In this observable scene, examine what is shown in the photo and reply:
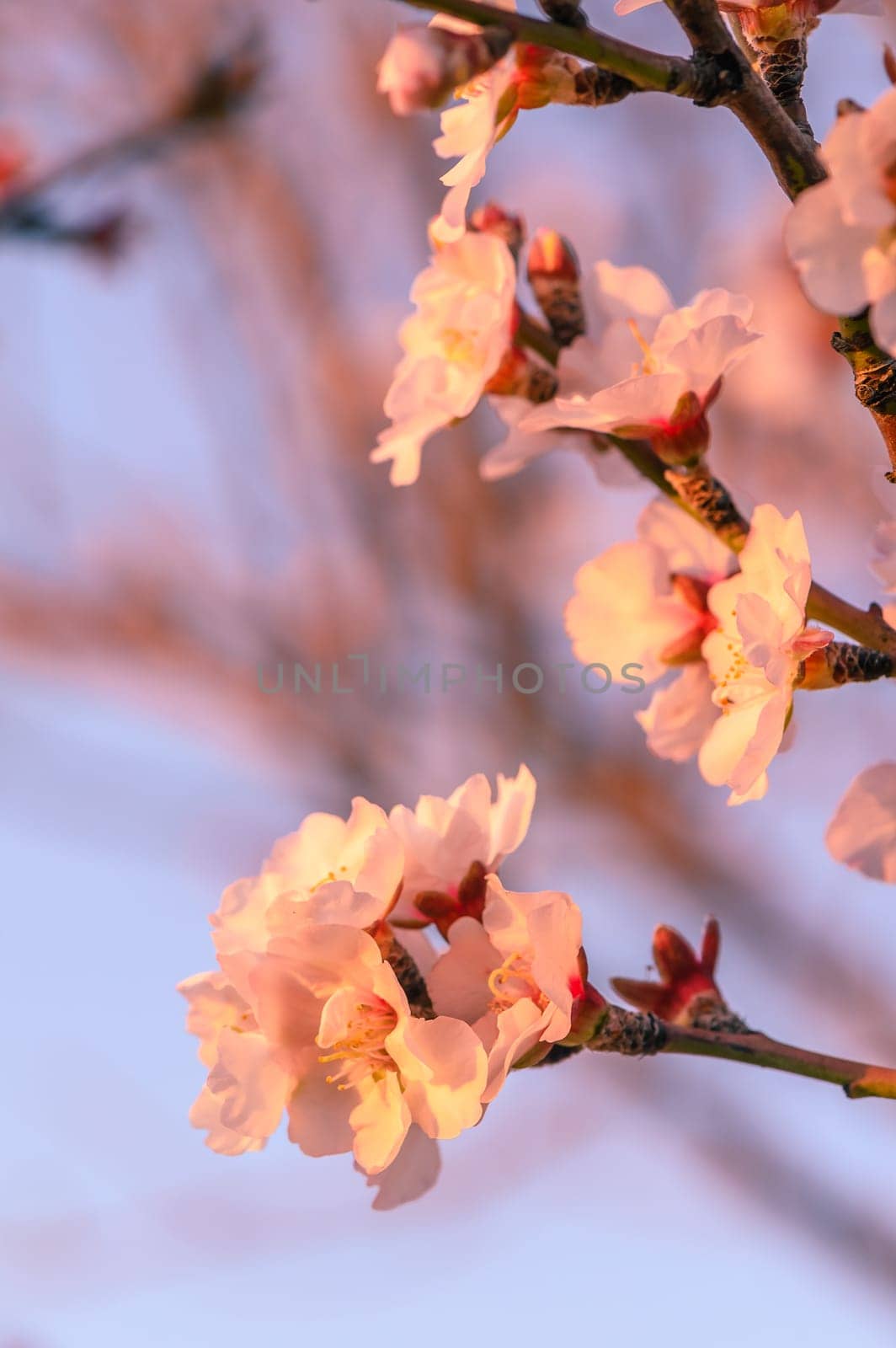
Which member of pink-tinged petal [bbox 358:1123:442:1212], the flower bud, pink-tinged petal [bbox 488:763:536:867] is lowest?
pink-tinged petal [bbox 358:1123:442:1212]

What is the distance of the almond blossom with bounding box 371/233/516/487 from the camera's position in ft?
2.30

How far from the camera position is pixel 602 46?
1.54 feet

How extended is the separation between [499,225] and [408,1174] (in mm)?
571

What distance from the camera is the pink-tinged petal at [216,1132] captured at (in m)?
0.63

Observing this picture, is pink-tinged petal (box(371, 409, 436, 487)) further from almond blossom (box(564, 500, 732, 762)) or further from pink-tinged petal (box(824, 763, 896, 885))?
pink-tinged petal (box(824, 763, 896, 885))

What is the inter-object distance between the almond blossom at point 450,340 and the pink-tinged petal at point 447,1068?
33 centimetres

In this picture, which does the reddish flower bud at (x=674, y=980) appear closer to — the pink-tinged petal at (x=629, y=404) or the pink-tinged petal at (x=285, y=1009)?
the pink-tinged petal at (x=285, y=1009)

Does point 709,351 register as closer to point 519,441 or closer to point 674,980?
point 519,441

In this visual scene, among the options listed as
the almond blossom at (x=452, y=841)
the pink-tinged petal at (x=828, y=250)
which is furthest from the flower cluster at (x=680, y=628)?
the pink-tinged petal at (x=828, y=250)

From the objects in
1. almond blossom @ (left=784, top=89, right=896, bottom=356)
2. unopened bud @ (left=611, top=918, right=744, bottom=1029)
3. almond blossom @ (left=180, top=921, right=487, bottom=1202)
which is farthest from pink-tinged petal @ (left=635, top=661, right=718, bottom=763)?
almond blossom @ (left=784, top=89, right=896, bottom=356)

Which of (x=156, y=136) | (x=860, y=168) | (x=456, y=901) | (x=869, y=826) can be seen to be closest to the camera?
(x=860, y=168)

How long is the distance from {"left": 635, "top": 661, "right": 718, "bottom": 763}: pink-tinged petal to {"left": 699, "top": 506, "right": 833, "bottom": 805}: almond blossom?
0.21 feet

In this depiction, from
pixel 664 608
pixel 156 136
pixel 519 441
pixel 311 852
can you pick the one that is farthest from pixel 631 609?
pixel 156 136

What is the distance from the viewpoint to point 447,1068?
0.56m
